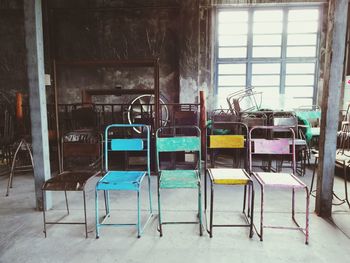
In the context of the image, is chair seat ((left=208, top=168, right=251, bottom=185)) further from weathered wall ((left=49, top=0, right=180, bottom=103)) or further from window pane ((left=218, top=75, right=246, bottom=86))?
window pane ((left=218, top=75, right=246, bottom=86))

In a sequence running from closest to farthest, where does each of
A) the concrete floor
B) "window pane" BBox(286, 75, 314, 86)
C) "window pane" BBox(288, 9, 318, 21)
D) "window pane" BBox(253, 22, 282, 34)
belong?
the concrete floor, "window pane" BBox(288, 9, 318, 21), "window pane" BBox(253, 22, 282, 34), "window pane" BBox(286, 75, 314, 86)

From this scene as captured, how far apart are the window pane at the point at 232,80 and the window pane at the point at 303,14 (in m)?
1.93

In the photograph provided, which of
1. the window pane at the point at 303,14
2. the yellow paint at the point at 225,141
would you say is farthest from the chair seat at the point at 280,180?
the window pane at the point at 303,14

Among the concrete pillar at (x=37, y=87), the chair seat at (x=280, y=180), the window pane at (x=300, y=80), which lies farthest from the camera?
the window pane at (x=300, y=80)

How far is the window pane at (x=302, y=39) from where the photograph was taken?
22.3 feet

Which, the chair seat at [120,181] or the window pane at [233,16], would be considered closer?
the chair seat at [120,181]

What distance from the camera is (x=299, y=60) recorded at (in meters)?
6.85

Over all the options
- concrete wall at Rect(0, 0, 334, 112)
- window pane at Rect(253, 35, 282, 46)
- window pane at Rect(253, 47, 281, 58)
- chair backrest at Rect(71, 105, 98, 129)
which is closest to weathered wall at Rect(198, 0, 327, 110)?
concrete wall at Rect(0, 0, 334, 112)

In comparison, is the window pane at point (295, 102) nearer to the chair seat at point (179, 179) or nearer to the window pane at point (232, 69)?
the window pane at point (232, 69)

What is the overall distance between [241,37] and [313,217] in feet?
17.5

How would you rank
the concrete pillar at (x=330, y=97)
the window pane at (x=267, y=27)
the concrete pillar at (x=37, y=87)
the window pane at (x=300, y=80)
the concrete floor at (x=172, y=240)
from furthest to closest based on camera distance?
the window pane at (x=300, y=80)
the window pane at (x=267, y=27)
the concrete pillar at (x=37, y=87)
the concrete pillar at (x=330, y=97)
the concrete floor at (x=172, y=240)

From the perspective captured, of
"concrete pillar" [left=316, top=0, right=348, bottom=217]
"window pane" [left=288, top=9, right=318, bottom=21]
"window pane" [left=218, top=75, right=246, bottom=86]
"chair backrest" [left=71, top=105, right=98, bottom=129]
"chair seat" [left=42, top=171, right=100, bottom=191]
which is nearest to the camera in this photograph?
"chair seat" [left=42, top=171, right=100, bottom=191]

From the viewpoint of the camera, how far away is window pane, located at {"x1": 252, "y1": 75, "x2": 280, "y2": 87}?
7.00 metres

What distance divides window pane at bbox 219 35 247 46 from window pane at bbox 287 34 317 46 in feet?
3.75
